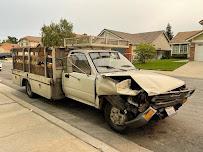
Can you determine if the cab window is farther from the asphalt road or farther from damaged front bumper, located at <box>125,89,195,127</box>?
damaged front bumper, located at <box>125,89,195,127</box>

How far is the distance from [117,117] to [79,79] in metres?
1.72

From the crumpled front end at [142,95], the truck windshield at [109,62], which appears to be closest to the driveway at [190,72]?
the truck windshield at [109,62]

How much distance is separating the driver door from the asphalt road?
585 mm

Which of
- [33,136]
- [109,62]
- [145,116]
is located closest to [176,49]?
[109,62]

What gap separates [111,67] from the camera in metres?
6.43

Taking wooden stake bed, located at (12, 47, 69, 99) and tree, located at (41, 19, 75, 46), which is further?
tree, located at (41, 19, 75, 46)

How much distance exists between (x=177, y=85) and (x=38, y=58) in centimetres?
504

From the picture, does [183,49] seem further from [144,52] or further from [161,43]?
[144,52]

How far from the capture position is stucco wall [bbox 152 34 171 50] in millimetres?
51422

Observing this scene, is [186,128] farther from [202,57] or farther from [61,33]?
[61,33]

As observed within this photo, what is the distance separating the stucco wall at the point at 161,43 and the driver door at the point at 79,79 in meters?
45.6

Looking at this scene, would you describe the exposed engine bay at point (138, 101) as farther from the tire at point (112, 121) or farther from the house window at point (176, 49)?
the house window at point (176, 49)

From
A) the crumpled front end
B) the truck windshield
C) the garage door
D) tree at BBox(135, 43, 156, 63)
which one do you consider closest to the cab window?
the truck windshield

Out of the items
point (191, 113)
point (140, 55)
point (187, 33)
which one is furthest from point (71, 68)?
point (187, 33)
